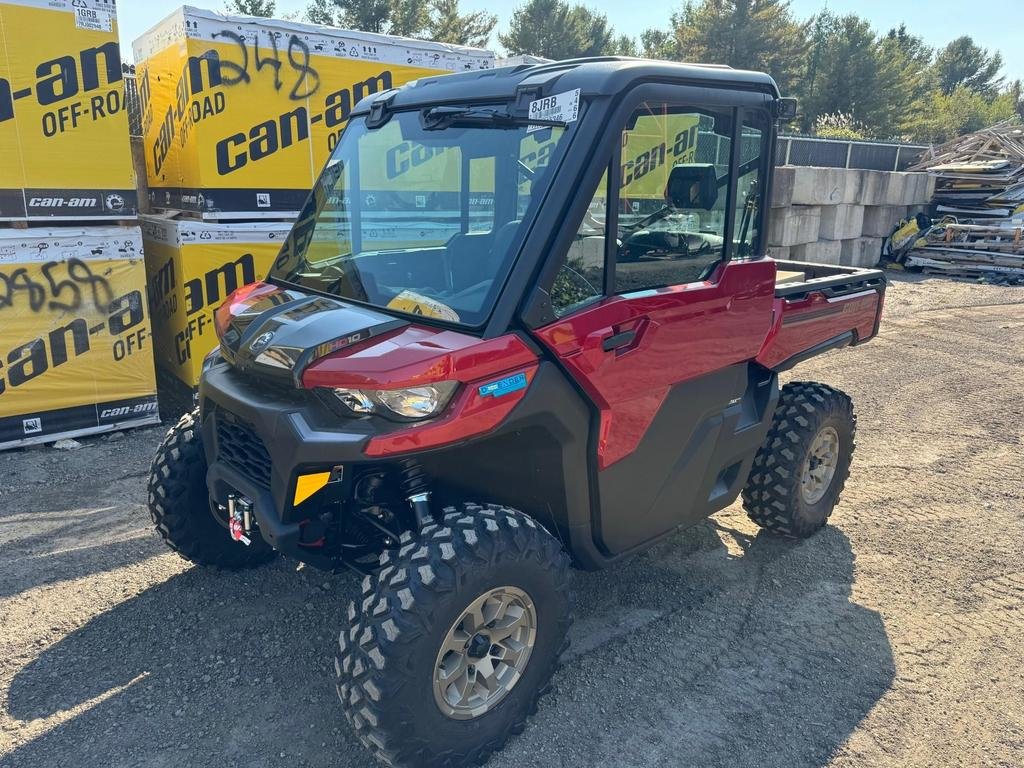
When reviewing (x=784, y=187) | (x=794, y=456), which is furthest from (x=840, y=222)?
(x=794, y=456)

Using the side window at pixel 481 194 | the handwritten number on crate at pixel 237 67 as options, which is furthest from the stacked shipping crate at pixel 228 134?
the side window at pixel 481 194

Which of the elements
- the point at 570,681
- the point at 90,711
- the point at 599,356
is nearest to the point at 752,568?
the point at 570,681

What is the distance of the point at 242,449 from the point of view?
2801 millimetres

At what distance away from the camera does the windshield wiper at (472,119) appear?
2.67 meters

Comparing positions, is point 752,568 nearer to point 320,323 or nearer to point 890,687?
point 890,687

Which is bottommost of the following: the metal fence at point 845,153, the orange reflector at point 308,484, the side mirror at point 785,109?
the orange reflector at point 308,484

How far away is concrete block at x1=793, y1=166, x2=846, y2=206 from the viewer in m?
12.6

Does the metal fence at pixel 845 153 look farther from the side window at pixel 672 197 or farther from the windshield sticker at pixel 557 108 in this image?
the windshield sticker at pixel 557 108

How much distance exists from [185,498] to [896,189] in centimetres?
1529

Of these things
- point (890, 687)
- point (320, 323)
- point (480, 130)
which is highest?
point (480, 130)

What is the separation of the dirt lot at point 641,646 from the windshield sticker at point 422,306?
5.04 feet

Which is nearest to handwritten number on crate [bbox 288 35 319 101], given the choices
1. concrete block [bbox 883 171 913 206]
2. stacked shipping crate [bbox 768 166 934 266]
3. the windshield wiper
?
the windshield wiper

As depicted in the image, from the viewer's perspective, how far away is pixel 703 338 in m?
3.15

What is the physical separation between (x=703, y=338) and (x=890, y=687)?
1617 millimetres
